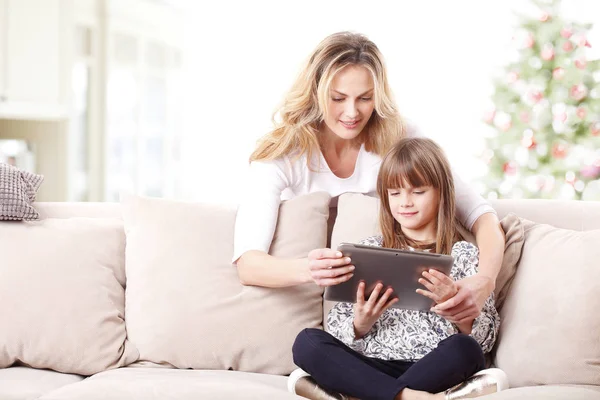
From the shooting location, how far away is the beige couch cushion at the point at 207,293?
Answer: 2064 mm

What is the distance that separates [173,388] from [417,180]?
811 millimetres

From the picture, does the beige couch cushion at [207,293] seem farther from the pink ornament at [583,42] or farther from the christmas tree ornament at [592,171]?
the pink ornament at [583,42]

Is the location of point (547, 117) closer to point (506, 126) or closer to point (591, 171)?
point (506, 126)

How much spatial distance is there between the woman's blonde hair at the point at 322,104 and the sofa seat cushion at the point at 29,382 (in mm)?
810

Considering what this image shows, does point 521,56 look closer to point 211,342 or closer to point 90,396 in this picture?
point 211,342

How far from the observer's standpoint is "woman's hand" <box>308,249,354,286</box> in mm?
1800

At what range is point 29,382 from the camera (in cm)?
192

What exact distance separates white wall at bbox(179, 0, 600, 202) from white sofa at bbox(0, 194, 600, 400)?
3.53 metres

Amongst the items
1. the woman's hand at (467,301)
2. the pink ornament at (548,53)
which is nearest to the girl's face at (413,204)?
the woman's hand at (467,301)

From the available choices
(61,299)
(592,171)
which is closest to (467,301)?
(61,299)

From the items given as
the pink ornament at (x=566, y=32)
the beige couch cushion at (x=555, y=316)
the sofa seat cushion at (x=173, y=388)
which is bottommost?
the sofa seat cushion at (x=173, y=388)

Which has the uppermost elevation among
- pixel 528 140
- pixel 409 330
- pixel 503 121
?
pixel 503 121

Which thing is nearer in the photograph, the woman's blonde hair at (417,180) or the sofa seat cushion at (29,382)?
the sofa seat cushion at (29,382)

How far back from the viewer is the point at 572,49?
5.11m
